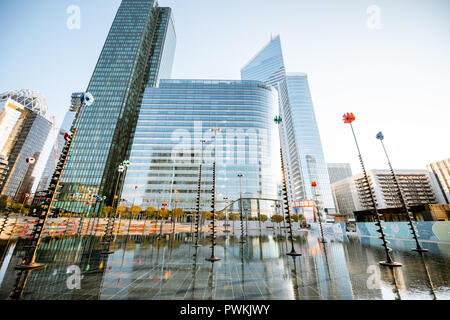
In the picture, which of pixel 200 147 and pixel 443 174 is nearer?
pixel 200 147

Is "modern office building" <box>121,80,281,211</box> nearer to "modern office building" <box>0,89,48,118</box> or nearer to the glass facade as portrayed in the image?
the glass facade

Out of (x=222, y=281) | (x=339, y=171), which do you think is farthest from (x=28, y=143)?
(x=339, y=171)

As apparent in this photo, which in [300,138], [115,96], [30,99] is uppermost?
[115,96]

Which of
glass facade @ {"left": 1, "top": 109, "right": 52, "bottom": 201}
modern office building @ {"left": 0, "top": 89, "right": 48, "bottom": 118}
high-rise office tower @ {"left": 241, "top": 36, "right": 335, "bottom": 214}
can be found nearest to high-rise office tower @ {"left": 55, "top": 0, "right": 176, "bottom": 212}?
glass facade @ {"left": 1, "top": 109, "right": 52, "bottom": 201}

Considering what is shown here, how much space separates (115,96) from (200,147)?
221ft

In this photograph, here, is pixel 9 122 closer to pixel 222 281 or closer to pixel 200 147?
pixel 200 147

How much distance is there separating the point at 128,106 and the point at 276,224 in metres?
110

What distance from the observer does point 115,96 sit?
9850cm

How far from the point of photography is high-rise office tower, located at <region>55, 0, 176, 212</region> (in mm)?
81750

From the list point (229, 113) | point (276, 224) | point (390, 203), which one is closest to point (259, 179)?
point (276, 224)

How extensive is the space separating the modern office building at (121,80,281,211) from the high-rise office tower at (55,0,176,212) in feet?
65.4

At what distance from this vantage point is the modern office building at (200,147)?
248 feet
